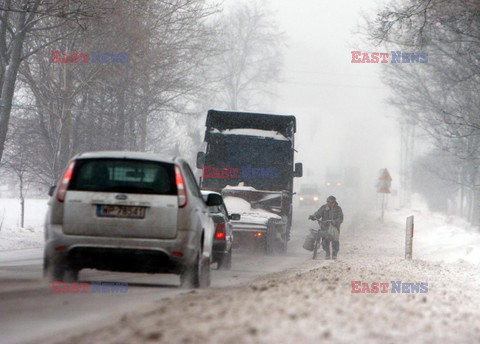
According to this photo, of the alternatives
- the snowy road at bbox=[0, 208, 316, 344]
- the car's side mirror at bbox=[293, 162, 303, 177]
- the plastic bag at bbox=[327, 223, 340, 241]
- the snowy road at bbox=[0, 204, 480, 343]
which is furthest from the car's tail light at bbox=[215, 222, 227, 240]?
the car's side mirror at bbox=[293, 162, 303, 177]

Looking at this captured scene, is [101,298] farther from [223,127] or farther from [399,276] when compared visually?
[223,127]

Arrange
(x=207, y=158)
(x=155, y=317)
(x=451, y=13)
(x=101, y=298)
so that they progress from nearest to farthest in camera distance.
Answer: (x=155, y=317)
(x=101, y=298)
(x=451, y=13)
(x=207, y=158)

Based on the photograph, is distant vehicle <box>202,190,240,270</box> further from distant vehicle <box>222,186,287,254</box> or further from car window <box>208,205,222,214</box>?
distant vehicle <box>222,186,287,254</box>

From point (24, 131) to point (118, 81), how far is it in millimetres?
3930

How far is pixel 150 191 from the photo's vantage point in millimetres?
10781

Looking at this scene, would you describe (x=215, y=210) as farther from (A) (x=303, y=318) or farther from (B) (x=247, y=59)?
(B) (x=247, y=59)

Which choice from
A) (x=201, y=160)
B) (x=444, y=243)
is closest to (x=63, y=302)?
(x=201, y=160)

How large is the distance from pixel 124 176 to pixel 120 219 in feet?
1.75

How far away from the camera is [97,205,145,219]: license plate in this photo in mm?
10688

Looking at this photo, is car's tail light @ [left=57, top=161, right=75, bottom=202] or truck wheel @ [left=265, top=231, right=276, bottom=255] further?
truck wheel @ [left=265, top=231, right=276, bottom=255]

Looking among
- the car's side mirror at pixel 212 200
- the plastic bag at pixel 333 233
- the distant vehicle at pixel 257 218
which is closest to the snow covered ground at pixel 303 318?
the car's side mirror at pixel 212 200

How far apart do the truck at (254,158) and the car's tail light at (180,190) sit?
13725 millimetres

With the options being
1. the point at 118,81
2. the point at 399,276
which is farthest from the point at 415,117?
the point at 399,276

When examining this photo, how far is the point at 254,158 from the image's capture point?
82.6ft
